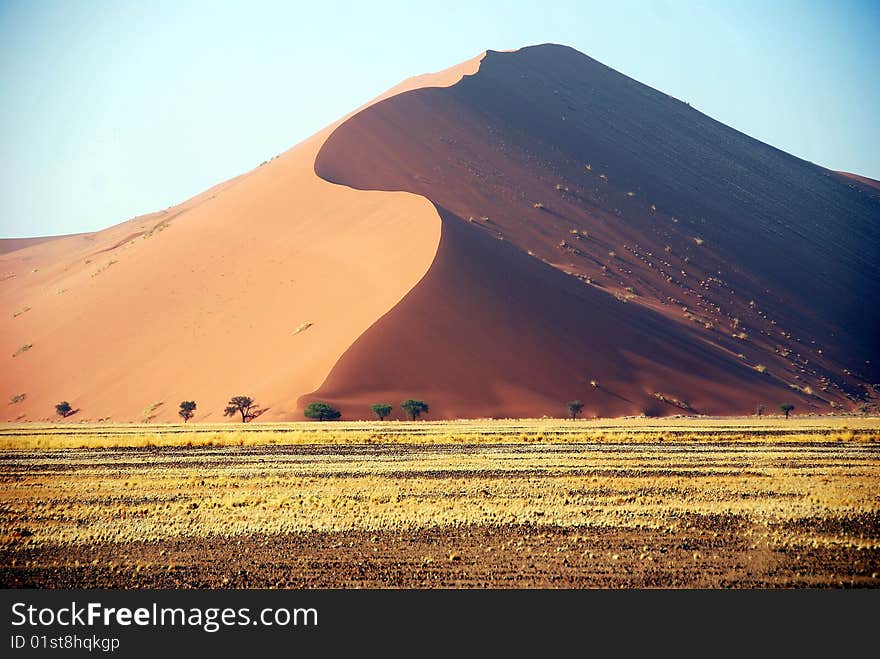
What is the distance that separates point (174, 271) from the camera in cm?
5497

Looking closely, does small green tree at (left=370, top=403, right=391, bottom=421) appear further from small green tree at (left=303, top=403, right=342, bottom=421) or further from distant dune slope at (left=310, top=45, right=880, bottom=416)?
small green tree at (left=303, top=403, right=342, bottom=421)

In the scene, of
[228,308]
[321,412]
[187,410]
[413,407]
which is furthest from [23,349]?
[413,407]

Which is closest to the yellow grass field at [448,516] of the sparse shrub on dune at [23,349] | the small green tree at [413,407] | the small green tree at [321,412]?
the small green tree at [321,412]

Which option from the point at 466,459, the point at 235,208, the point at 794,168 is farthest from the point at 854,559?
the point at 794,168

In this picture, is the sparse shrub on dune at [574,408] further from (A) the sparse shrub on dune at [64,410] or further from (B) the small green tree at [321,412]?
(A) the sparse shrub on dune at [64,410]

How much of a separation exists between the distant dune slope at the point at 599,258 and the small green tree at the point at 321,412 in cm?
123

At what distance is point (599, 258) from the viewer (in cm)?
5822

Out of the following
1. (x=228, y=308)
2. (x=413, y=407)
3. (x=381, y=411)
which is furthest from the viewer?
(x=228, y=308)

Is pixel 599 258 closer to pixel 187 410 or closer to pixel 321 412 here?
pixel 321 412

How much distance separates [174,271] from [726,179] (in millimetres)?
47985

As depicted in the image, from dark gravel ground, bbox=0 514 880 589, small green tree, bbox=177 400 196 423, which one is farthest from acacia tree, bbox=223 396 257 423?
dark gravel ground, bbox=0 514 880 589

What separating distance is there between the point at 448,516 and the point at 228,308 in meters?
36.8

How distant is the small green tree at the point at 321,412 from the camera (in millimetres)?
36469

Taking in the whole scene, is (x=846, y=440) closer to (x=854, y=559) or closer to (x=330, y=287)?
(x=854, y=559)
